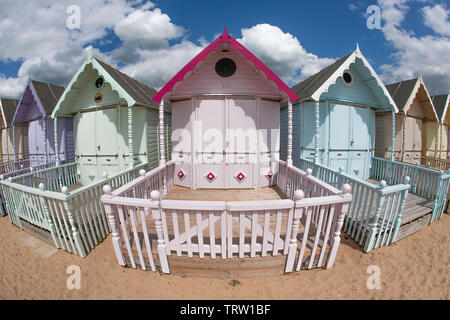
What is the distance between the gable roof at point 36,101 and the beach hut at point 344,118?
12.3 m

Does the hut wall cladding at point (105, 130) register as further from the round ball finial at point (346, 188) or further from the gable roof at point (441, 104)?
the gable roof at point (441, 104)

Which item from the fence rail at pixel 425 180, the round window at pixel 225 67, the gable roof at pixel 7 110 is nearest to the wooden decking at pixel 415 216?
the fence rail at pixel 425 180

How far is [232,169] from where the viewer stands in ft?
20.4

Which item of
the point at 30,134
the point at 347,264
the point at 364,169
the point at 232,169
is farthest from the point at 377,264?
the point at 30,134

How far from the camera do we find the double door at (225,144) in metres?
6.03

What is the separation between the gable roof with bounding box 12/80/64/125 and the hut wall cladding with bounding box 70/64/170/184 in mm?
A: 2964

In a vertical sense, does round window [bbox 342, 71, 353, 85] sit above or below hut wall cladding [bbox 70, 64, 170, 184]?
above

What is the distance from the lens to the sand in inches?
113

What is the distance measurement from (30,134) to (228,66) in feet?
40.7

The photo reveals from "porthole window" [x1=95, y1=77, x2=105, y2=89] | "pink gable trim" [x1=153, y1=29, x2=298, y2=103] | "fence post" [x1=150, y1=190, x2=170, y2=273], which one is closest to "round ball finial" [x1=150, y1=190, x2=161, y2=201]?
"fence post" [x1=150, y1=190, x2=170, y2=273]

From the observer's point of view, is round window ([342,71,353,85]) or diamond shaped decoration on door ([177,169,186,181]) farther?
round window ([342,71,353,85])

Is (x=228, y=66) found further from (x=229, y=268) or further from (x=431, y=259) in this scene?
(x=431, y=259)

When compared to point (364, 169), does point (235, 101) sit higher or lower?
higher

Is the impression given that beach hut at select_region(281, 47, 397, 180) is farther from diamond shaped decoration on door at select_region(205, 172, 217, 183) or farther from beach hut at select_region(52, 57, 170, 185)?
beach hut at select_region(52, 57, 170, 185)
